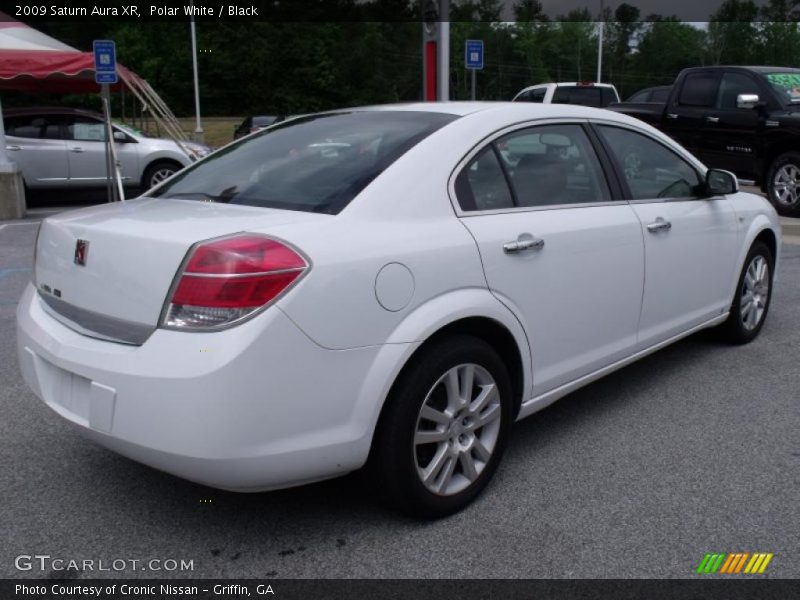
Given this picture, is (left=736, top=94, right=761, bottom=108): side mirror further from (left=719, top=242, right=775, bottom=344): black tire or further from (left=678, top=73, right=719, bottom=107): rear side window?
(left=719, top=242, right=775, bottom=344): black tire

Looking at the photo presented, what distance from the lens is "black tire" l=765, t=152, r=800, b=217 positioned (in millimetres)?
10188

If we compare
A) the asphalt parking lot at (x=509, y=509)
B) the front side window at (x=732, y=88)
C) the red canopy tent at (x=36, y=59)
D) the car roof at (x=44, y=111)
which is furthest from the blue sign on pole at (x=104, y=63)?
the asphalt parking lot at (x=509, y=509)

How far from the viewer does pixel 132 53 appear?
55969 millimetres

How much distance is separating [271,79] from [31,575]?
69257 mm

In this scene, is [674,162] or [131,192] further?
[131,192]

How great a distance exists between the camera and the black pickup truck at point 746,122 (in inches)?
404

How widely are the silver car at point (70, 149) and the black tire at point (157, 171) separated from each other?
2cm

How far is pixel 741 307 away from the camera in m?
5.08

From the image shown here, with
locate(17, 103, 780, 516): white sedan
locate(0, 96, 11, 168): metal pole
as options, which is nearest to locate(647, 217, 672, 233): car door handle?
locate(17, 103, 780, 516): white sedan

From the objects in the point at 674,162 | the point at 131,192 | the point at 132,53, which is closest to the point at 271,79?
the point at 132,53

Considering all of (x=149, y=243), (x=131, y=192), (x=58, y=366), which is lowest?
(x=131, y=192)

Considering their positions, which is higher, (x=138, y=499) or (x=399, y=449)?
(x=399, y=449)

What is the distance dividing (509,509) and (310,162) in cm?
155
